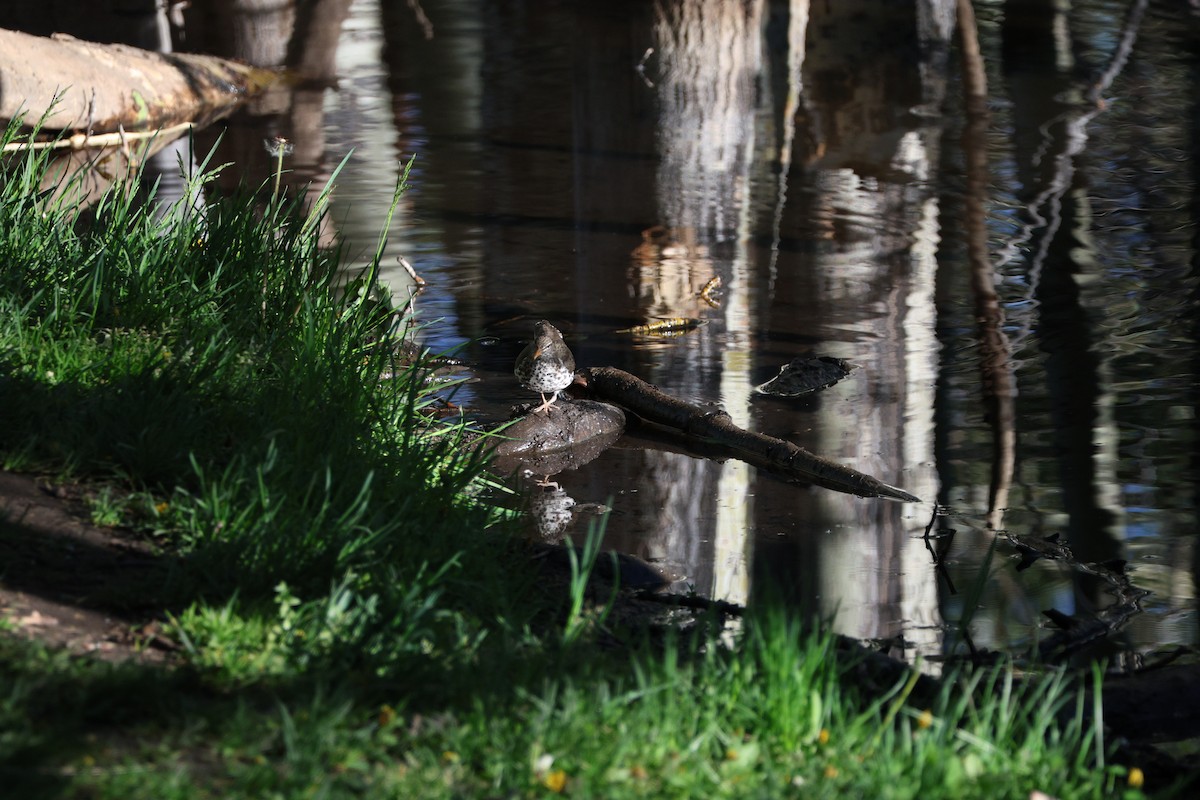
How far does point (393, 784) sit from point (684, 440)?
158 inches

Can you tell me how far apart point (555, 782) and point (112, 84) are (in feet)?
43.6

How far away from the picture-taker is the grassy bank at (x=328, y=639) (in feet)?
10.6

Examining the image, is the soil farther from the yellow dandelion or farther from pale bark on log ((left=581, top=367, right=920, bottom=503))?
pale bark on log ((left=581, top=367, right=920, bottom=503))


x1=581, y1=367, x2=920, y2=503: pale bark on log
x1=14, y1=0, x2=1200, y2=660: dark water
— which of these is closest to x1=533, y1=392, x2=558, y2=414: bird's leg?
x1=14, y1=0, x2=1200, y2=660: dark water

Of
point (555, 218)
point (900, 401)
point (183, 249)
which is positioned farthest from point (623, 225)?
point (183, 249)

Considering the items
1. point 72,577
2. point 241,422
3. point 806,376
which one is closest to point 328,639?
point 72,577

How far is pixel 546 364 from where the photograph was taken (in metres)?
6.80

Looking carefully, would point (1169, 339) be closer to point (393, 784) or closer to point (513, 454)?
point (513, 454)

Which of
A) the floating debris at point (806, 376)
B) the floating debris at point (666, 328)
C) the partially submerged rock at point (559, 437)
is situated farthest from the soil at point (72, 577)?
the floating debris at point (666, 328)

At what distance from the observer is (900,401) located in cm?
741

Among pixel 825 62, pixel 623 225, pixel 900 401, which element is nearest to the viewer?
pixel 900 401

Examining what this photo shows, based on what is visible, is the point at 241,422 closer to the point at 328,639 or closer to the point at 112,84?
the point at 328,639

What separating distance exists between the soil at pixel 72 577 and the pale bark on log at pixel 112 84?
9.05 m

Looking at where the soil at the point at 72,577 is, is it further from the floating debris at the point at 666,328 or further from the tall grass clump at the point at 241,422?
the floating debris at the point at 666,328
